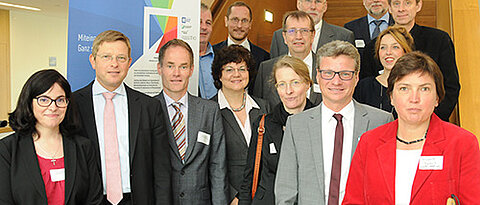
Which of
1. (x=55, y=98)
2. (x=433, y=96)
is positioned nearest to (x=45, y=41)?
(x=55, y=98)

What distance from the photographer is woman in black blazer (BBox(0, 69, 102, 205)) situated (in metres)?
2.33

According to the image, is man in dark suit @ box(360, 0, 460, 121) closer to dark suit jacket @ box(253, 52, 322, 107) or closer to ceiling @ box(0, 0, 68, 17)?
dark suit jacket @ box(253, 52, 322, 107)

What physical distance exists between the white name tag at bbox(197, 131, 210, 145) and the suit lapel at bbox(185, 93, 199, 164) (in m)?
0.03

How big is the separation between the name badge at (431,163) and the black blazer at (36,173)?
1.73m

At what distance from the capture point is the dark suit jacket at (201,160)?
3.05m

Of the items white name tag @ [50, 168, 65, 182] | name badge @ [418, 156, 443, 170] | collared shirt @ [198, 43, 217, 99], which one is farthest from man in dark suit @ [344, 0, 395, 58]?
white name tag @ [50, 168, 65, 182]

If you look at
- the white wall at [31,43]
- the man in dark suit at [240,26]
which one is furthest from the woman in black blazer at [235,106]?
the white wall at [31,43]

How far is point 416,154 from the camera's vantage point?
6.48 ft

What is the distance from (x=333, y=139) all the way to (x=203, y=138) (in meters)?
1.05

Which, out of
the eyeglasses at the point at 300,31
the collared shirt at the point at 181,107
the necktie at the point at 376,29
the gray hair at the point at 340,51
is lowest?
the collared shirt at the point at 181,107

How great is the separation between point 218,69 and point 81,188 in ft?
4.63

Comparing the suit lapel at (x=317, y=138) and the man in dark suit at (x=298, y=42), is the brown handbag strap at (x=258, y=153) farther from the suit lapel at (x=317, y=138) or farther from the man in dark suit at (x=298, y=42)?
the man in dark suit at (x=298, y=42)

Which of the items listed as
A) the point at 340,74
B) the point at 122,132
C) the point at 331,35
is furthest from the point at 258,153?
the point at 331,35

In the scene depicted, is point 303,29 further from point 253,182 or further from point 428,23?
point 428,23
